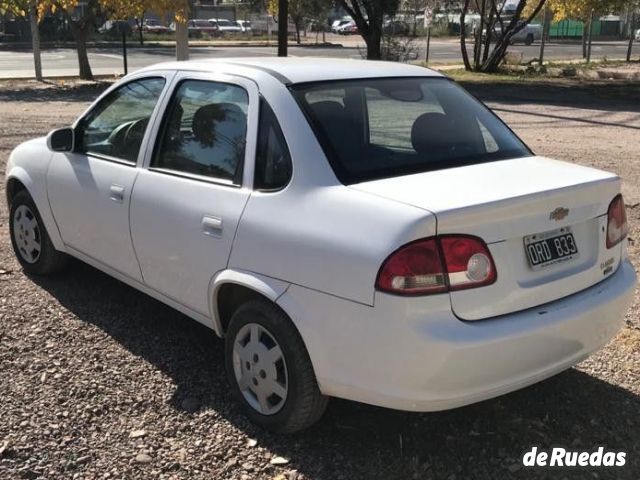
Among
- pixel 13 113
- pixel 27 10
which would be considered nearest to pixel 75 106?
pixel 13 113

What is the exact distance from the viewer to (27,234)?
535cm

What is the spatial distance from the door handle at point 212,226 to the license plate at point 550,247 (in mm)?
1378

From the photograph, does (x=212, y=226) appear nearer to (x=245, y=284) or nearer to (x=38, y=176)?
(x=245, y=284)

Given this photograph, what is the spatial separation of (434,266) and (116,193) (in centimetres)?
213

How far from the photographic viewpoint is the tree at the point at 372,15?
22656 millimetres

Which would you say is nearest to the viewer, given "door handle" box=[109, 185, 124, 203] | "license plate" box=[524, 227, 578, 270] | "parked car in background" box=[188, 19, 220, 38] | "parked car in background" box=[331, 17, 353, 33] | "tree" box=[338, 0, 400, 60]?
"license plate" box=[524, 227, 578, 270]

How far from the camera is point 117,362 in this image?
414cm

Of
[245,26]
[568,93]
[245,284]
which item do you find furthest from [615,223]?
[245,26]

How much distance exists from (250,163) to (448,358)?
1.32 meters

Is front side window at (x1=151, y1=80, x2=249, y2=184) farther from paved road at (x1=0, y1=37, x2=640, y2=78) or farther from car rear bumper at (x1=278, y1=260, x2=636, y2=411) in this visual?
paved road at (x1=0, y1=37, x2=640, y2=78)

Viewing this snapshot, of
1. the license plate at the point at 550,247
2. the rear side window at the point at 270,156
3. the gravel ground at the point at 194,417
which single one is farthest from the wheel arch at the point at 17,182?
the license plate at the point at 550,247

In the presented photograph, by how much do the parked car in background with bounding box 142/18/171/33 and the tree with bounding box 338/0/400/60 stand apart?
118 ft

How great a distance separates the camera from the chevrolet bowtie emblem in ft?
10.1

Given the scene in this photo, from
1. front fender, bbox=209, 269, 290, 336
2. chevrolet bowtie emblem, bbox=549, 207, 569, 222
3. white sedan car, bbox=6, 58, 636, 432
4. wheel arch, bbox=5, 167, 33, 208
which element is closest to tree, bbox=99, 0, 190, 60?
wheel arch, bbox=5, 167, 33, 208
